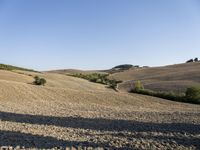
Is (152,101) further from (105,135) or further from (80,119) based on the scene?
(105,135)

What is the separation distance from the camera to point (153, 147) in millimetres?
14430

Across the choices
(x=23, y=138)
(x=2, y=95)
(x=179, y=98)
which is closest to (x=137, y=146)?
(x=23, y=138)

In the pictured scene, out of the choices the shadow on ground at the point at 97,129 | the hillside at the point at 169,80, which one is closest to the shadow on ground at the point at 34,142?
the shadow on ground at the point at 97,129

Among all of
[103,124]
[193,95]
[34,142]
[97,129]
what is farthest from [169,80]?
[34,142]

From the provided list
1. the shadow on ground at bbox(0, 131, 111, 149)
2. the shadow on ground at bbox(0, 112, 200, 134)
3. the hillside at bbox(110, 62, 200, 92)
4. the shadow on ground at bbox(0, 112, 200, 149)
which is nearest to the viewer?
the shadow on ground at bbox(0, 131, 111, 149)

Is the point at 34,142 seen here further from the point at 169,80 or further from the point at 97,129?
the point at 169,80

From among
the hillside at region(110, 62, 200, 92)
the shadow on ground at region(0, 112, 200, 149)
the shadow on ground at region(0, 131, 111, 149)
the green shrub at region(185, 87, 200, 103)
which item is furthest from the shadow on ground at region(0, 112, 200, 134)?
the hillside at region(110, 62, 200, 92)

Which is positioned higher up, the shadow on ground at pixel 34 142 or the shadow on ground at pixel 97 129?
the shadow on ground at pixel 34 142

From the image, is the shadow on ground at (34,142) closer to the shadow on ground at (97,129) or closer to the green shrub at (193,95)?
the shadow on ground at (97,129)

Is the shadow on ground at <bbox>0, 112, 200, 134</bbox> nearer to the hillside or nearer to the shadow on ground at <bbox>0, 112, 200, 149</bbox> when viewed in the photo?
the shadow on ground at <bbox>0, 112, 200, 149</bbox>

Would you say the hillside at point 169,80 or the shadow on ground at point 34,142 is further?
the hillside at point 169,80

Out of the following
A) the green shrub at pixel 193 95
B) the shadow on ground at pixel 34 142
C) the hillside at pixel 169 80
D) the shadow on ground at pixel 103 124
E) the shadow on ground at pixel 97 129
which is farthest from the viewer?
the hillside at pixel 169 80

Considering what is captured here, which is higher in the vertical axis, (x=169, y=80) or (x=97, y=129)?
(x=169, y=80)

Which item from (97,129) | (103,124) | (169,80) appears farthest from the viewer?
(169,80)
